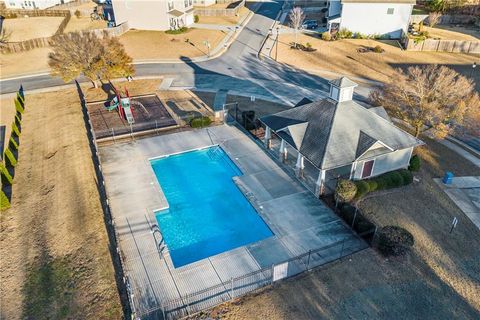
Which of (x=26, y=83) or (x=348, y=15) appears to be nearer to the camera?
(x=26, y=83)

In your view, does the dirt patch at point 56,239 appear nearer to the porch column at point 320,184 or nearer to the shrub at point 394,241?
the porch column at point 320,184

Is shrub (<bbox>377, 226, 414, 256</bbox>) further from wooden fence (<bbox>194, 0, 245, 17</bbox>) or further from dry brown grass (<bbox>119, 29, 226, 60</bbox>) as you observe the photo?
wooden fence (<bbox>194, 0, 245, 17</bbox>)

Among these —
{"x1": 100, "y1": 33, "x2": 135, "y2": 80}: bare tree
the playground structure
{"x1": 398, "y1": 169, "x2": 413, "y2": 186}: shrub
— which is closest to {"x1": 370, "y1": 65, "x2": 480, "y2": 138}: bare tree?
{"x1": 398, "y1": 169, "x2": 413, "y2": 186}: shrub

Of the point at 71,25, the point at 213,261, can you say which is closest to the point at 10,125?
the point at 213,261

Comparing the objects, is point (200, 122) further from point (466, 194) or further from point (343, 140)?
point (466, 194)

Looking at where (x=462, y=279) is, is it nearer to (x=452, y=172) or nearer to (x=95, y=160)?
(x=452, y=172)

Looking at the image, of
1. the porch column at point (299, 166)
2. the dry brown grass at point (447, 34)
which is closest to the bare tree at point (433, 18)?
the dry brown grass at point (447, 34)
